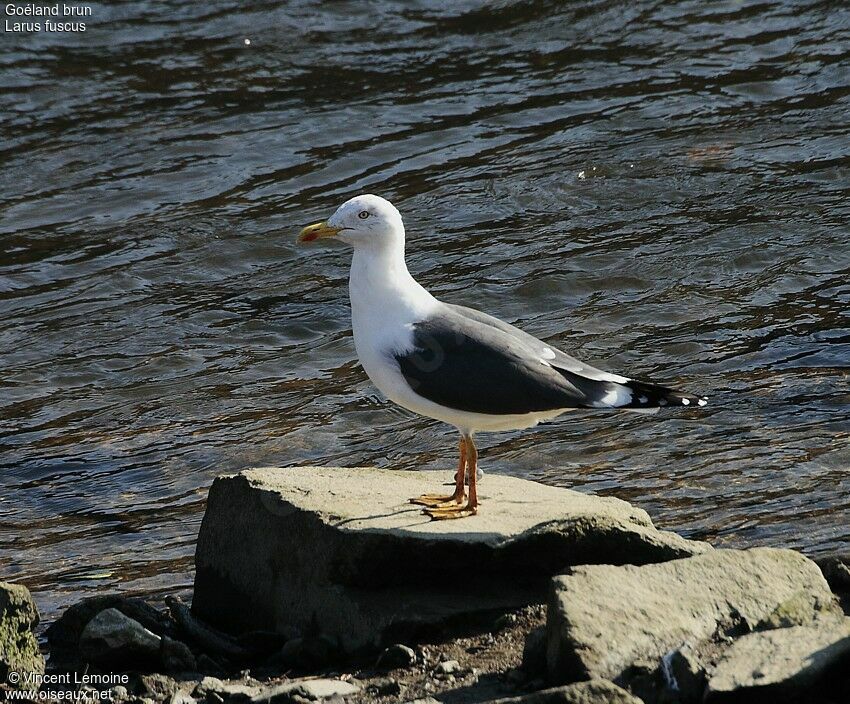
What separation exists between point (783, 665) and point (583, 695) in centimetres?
64

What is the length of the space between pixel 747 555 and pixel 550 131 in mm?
7672

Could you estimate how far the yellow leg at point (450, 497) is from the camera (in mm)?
5719

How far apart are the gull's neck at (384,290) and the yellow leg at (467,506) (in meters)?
0.61

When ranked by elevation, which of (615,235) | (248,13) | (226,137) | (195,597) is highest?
(248,13)

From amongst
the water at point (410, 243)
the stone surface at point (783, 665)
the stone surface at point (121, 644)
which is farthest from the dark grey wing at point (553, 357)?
the stone surface at point (121, 644)

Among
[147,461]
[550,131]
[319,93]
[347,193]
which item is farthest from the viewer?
[319,93]

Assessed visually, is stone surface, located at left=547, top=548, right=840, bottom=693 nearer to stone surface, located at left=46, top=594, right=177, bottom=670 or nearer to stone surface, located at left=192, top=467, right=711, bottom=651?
stone surface, located at left=192, top=467, right=711, bottom=651

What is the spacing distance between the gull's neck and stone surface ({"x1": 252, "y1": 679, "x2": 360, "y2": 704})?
1766mm

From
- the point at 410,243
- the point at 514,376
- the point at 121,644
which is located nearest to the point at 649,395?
the point at 514,376

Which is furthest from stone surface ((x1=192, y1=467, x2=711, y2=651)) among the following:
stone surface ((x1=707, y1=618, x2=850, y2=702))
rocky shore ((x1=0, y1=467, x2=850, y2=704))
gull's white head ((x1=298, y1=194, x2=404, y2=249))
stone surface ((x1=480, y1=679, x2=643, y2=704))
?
gull's white head ((x1=298, y1=194, x2=404, y2=249))

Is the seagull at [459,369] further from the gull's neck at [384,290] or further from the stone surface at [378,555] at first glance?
the stone surface at [378,555]

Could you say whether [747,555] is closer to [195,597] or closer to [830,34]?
[195,597]

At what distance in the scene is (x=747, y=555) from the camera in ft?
16.2

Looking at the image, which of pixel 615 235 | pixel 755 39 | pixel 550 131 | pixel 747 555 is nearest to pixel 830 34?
pixel 755 39
